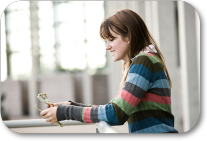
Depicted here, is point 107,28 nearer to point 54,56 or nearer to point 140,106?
point 140,106

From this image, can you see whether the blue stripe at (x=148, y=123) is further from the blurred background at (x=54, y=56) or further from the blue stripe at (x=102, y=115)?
the blurred background at (x=54, y=56)

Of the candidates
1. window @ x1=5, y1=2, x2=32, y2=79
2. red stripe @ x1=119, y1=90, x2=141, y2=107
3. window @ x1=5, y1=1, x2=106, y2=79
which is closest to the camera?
red stripe @ x1=119, y1=90, x2=141, y2=107

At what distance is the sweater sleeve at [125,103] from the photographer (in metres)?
0.38

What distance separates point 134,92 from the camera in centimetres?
38

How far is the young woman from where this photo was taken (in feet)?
1.26

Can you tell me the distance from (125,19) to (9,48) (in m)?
4.63

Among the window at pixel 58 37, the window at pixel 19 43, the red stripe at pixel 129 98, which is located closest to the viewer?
the red stripe at pixel 129 98

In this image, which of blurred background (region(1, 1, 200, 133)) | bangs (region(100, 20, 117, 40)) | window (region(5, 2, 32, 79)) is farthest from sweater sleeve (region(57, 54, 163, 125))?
window (region(5, 2, 32, 79))

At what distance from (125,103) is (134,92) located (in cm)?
2

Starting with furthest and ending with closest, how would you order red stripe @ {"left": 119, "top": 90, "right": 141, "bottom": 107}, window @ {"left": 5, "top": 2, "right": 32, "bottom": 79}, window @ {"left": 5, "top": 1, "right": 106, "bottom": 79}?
window @ {"left": 5, "top": 2, "right": 32, "bottom": 79}, window @ {"left": 5, "top": 1, "right": 106, "bottom": 79}, red stripe @ {"left": 119, "top": 90, "right": 141, "bottom": 107}

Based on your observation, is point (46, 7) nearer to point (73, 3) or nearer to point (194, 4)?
point (73, 3)

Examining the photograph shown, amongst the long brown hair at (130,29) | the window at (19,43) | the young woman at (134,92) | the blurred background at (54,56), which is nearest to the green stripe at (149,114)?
the young woman at (134,92)

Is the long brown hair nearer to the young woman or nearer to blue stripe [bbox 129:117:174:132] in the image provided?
the young woman

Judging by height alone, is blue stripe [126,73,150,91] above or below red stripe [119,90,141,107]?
above
